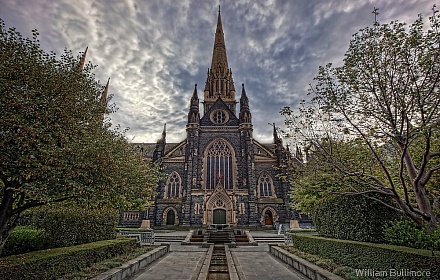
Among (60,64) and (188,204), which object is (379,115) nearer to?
(60,64)

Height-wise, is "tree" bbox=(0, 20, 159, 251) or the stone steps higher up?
"tree" bbox=(0, 20, 159, 251)

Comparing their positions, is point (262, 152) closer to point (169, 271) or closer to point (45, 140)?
point (169, 271)

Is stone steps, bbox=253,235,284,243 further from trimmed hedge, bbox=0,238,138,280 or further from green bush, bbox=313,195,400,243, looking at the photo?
trimmed hedge, bbox=0,238,138,280

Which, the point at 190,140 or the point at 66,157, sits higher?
the point at 190,140

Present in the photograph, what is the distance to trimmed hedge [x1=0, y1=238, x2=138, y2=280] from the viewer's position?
4.85 meters

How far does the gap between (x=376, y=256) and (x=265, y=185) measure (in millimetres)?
25293

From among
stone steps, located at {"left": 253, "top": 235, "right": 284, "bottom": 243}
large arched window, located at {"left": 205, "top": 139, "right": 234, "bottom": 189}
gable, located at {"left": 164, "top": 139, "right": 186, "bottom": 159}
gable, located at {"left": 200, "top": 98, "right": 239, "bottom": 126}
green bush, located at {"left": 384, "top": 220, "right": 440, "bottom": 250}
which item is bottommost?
stone steps, located at {"left": 253, "top": 235, "right": 284, "bottom": 243}

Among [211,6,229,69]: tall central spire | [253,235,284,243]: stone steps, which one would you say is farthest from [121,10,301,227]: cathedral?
[211,6,229,69]: tall central spire

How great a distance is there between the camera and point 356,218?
27.1ft

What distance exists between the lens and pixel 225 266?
9477mm

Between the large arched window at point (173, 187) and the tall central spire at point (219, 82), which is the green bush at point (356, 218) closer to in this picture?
the large arched window at point (173, 187)

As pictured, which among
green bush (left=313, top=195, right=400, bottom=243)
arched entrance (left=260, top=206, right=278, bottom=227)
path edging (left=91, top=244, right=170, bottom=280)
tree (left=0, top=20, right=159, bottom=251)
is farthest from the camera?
arched entrance (left=260, top=206, right=278, bottom=227)

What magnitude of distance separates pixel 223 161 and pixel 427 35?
2625 centimetres

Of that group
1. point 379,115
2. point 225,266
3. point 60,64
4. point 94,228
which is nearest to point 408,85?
point 379,115
